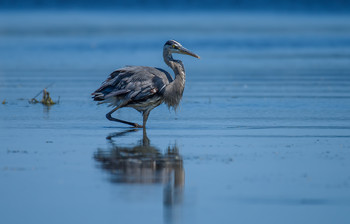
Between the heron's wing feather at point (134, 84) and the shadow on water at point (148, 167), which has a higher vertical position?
the heron's wing feather at point (134, 84)

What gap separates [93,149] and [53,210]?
2785 millimetres

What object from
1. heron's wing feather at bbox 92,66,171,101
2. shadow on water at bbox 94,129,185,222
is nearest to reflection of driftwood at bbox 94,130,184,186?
shadow on water at bbox 94,129,185,222

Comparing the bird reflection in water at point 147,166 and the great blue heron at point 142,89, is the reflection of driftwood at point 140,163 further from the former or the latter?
the great blue heron at point 142,89

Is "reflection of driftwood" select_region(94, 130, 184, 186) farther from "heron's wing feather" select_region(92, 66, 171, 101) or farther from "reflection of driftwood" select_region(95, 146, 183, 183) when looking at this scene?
"heron's wing feather" select_region(92, 66, 171, 101)

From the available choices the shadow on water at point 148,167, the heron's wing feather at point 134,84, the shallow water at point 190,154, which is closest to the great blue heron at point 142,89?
the heron's wing feather at point 134,84

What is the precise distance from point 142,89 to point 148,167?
10.8ft

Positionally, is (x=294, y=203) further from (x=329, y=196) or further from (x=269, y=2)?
(x=269, y=2)

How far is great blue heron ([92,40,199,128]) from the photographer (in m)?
11.9

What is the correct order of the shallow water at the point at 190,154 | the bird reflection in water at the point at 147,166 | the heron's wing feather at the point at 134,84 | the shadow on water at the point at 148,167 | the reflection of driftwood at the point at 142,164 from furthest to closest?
the heron's wing feather at the point at 134,84 < the reflection of driftwood at the point at 142,164 < the bird reflection in water at the point at 147,166 < the shadow on water at the point at 148,167 < the shallow water at the point at 190,154

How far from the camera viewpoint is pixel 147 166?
8758 mm

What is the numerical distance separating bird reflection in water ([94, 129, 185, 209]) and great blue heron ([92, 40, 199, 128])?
1477 millimetres

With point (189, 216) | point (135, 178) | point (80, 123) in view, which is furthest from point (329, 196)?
point (80, 123)

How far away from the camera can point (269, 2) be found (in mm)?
96562

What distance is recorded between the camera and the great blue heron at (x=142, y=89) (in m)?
11.9
